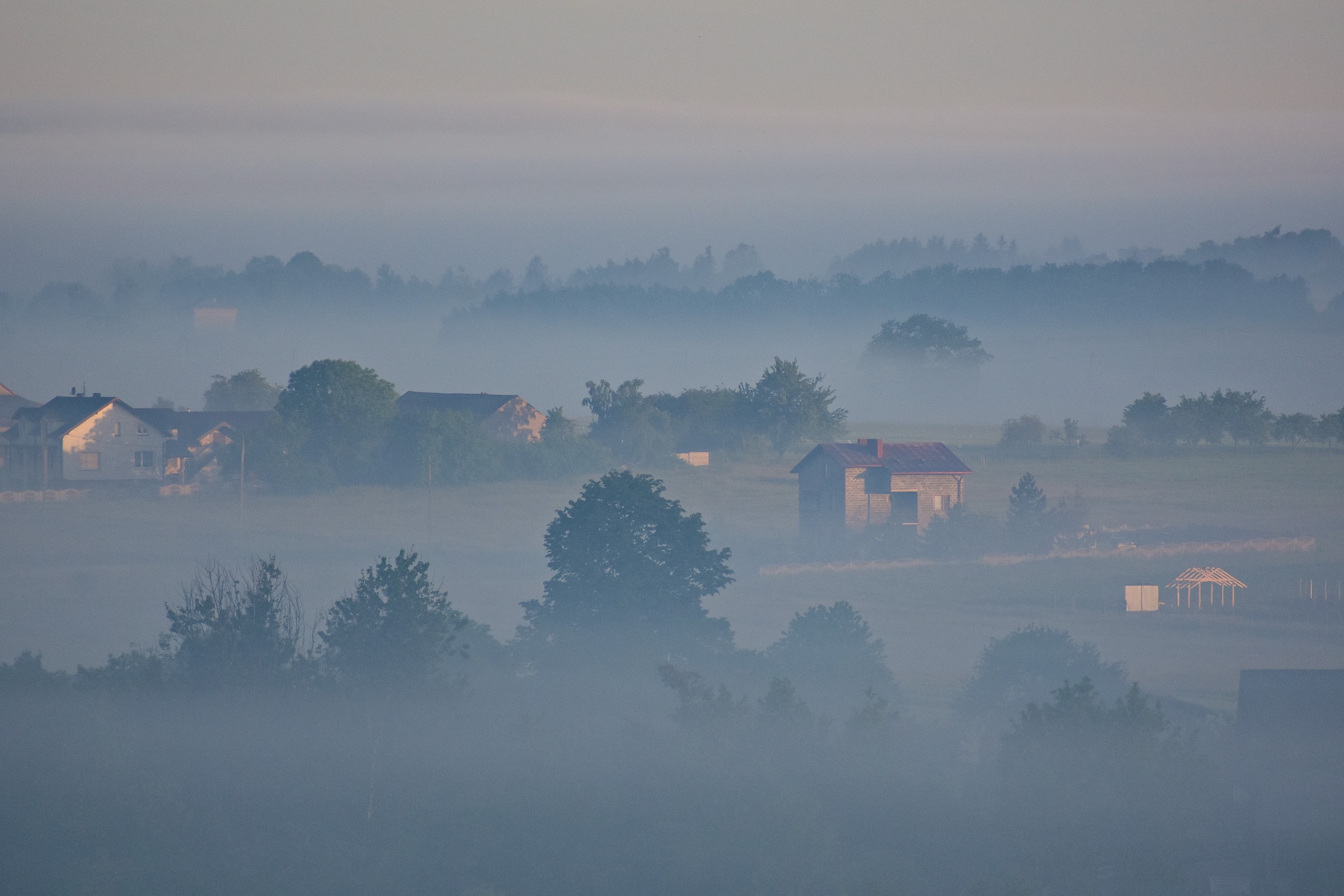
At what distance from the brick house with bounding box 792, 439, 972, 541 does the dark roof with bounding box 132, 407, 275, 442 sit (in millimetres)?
27650

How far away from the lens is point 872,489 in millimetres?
48469

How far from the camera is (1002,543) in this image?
46.4 metres

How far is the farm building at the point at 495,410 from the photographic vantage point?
225 ft

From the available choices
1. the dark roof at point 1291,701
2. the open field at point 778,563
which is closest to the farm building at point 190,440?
the open field at point 778,563

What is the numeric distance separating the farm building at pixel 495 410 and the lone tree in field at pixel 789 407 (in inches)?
487

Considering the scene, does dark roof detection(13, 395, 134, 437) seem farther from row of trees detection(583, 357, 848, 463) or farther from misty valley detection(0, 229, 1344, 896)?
row of trees detection(583, 357, 848, 463)

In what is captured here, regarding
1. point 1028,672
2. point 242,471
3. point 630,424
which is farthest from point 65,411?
point 1028,672

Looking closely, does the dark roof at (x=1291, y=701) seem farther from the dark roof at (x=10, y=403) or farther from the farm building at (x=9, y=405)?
the dark roof at (x=10, y=403)

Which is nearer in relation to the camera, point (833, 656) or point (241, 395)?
point (833, 656)

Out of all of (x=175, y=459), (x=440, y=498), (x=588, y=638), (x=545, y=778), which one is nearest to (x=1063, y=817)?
(x=545, y=778)

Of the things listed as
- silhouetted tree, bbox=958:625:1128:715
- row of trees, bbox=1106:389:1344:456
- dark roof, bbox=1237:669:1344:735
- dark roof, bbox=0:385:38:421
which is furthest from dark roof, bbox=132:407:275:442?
dark roof, bbox=1237:669:1344:735

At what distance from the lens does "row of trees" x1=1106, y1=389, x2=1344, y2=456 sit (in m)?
70.8

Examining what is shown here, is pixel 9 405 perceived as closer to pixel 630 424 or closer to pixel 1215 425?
pixel 630 424

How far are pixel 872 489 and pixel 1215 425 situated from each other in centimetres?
3202
